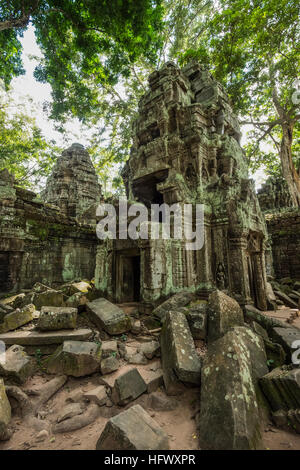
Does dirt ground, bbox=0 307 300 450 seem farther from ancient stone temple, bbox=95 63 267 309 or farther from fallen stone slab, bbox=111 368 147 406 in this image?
ancient stone temple, bbox=95 63 267 309

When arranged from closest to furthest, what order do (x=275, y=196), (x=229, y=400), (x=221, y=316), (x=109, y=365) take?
1. (x=229, y=400)
2. (x=109, y=365)
3. (x=221, y=316)
4. (x=275, y=196)

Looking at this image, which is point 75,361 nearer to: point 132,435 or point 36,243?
point 132,435

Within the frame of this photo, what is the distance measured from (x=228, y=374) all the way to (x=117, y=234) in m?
3.92

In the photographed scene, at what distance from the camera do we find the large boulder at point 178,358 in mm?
2511

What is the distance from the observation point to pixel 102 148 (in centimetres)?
1686

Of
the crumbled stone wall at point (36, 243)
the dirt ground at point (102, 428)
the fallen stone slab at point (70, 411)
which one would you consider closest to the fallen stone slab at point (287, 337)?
the dirt ground at point (102, 428)

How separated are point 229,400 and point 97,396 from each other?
1526mm

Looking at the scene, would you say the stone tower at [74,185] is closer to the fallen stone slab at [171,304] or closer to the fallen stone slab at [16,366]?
the fallen stone slab at [171,304]

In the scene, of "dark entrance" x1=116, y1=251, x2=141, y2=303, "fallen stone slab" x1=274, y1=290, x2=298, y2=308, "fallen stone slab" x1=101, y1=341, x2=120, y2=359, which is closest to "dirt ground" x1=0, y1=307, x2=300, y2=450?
"fallen stone slab" x1=101, y1=341, x2=120, y2=359

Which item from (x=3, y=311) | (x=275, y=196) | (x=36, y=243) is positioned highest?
(x=275, y=196)

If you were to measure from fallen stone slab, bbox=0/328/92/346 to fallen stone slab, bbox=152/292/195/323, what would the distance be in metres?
1.38

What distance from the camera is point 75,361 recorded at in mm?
2875

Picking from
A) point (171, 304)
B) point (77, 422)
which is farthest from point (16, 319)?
point (171, 304)

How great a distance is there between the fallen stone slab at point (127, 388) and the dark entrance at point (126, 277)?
2.89 metres
